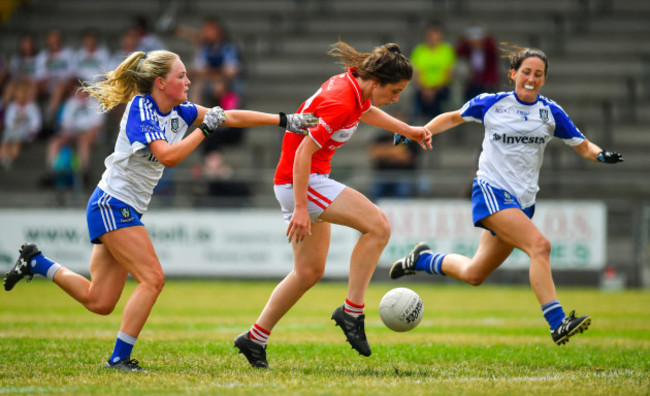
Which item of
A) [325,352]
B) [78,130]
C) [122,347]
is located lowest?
[325,352]

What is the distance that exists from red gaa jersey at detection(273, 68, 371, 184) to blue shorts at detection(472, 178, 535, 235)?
4.41 feet

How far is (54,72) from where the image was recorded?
1961 cm

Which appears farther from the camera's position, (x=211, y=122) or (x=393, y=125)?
(x=393, y=125)

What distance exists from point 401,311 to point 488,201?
1.24 metres

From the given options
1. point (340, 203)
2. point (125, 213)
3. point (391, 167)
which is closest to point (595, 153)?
point (340, 203)

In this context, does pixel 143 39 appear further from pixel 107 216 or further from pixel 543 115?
pixel 107 216

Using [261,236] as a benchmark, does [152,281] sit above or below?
above

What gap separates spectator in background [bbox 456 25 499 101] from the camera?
18234 mm

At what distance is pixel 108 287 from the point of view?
6508 mm

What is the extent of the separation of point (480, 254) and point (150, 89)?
10.6 ft

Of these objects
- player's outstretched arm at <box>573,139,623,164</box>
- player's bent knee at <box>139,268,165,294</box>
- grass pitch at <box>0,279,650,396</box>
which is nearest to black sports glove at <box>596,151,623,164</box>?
player's outstretched arm at <box>573,139,623,164</box>

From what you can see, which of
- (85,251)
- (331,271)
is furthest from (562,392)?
(85,251)

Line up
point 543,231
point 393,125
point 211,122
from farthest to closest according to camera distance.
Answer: point 543,231 → point 393,125 → point 211,122

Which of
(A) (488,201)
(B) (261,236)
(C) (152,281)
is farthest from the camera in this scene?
(B) (261,236)
